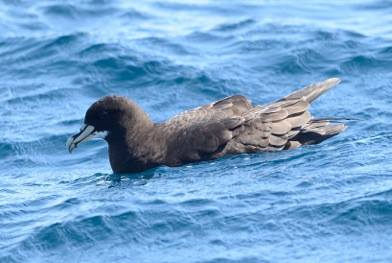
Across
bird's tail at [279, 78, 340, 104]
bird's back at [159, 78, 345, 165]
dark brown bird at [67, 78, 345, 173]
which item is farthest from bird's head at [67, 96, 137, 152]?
bird's tail at [279, 78, 340, 104]

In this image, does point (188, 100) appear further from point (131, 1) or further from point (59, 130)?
point (131, 1)

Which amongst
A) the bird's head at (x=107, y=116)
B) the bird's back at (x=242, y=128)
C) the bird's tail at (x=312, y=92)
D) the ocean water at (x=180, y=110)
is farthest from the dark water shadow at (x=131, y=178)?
the bird's tail at (x=312, y=92)

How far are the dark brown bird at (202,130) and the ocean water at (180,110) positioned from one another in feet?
0.63

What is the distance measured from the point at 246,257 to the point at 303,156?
3186 mm

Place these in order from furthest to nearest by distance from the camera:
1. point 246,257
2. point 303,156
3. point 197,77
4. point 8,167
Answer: point 197,77, point 8,167, point 303,156, point 246,257

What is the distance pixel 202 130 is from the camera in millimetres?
13828

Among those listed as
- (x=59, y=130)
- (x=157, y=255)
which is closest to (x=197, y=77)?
(x=59, y=130)

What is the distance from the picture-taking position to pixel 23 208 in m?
13.4

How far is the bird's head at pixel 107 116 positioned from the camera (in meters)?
14.3

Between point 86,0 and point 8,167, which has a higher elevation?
point 86,0

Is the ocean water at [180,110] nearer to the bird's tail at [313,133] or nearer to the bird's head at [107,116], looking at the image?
the bird's tail at [313,133]

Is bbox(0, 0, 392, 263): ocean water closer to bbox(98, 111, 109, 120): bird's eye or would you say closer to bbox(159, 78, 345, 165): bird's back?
bbox(159, 78, 345, 165): bird's back

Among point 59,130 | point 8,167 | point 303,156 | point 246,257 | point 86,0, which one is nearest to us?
point 246,257

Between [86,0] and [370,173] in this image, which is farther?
[86,0]
